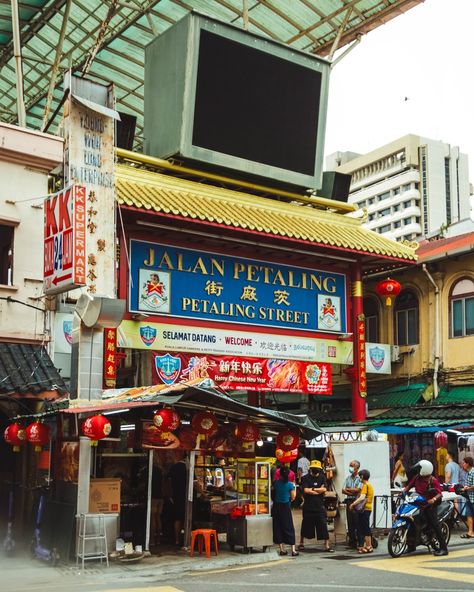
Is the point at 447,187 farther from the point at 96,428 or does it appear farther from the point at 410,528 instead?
the point at 96,428

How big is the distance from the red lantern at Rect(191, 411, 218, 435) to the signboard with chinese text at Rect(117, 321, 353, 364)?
6.44 meters

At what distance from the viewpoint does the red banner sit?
21.4 meters

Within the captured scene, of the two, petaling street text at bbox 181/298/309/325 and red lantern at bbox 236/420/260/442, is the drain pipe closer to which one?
petaling street text at bbox 181/298/309/325

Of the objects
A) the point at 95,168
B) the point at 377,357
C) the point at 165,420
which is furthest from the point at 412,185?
the point at 165,420

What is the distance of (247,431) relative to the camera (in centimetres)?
1559

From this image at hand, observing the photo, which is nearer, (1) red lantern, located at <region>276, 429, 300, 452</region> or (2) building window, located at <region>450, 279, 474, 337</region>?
(1) red lantern, located at <region>276, 429, 300, 452</region>

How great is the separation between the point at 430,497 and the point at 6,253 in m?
9.89

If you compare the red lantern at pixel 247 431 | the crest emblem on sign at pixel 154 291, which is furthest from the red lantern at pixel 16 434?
the crest emblem on sign at pixel 154 291

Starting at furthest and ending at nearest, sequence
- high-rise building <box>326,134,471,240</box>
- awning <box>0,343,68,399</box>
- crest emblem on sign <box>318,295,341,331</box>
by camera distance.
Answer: high-rise building <box>326,134,471,240</box>
crest emblem on sign <box>318,295,341,331</box>
awning <box>0,343,68,399</box>

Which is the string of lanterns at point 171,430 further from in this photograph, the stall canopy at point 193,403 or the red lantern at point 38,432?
the stall canopy at point 193,403

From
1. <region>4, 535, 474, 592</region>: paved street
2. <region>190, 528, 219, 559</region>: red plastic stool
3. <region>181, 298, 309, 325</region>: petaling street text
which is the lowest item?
<region>4, 535, 474, 592</region>: paved street

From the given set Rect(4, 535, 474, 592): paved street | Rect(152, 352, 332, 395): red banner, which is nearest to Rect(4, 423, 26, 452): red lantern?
Rect(4, 535, 474, 592): paved street

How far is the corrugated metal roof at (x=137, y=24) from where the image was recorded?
28906 millimetres

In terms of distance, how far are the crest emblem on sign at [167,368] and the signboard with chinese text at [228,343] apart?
25 centimetres
